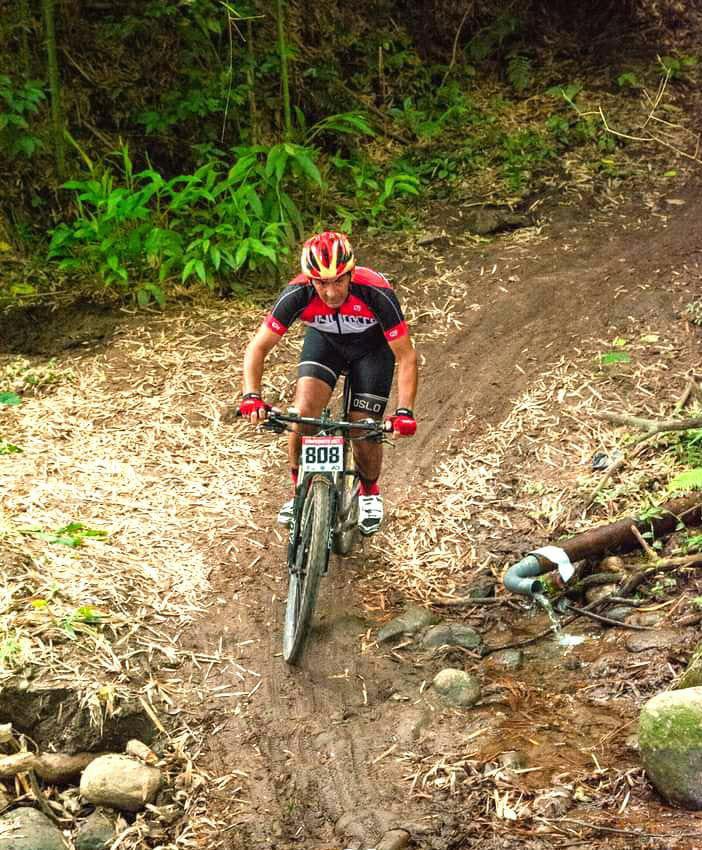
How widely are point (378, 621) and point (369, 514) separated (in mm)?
668

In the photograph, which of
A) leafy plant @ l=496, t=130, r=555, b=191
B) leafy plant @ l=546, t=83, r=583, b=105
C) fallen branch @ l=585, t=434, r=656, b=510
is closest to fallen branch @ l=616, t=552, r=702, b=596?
fallen branch @ l=585, t=434, r=656, b=510

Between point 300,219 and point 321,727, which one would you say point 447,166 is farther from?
point 321,727

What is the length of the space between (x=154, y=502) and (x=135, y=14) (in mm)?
6140

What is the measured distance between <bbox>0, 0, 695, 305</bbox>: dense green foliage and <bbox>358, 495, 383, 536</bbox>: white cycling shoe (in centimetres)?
344

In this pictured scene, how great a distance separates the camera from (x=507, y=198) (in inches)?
388

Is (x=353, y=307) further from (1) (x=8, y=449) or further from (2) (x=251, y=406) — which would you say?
(1) (x=8, y=449)

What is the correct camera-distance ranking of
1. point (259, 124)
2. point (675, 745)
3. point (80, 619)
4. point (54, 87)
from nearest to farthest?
point (675, 745) < point (80, 619) < point (54, 87) < point (259, 124)

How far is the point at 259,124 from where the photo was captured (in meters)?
9.97

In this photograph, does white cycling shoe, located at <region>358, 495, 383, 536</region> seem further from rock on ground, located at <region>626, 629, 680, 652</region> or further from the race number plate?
rock on ground, located at <region>626, 629, 680, 652</region>

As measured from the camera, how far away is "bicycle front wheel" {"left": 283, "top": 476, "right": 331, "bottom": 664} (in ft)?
14.9

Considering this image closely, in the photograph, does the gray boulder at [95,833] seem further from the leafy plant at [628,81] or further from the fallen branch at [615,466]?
the leafy plant at [628,81]

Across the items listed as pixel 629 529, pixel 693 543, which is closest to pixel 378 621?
pixel 629 529

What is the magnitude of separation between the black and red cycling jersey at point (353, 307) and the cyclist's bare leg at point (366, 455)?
52 centimetres

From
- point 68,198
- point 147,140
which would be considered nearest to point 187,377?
point 68,198
